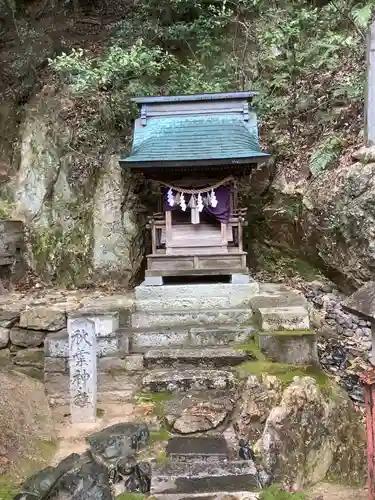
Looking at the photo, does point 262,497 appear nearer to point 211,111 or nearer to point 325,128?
point 211,111

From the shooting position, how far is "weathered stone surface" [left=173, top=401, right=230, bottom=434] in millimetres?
5109

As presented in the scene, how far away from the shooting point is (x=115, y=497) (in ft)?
13.9

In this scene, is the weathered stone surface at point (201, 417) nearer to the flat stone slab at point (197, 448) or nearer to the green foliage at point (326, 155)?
the flat stone slab at point (197, 448)

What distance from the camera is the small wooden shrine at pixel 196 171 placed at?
26.2 feet

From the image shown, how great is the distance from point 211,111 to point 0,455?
23.0 feet

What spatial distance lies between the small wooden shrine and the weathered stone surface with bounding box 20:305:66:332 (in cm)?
178

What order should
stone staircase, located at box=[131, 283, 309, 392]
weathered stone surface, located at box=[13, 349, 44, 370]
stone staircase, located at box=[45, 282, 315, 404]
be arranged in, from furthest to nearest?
weathered stone surface, located at box=[13, 349, 44, 370]
stone staircase, located at box=[45, 282, 315, 404]
stone staircase, located at box=[131, 283, 309, 392]

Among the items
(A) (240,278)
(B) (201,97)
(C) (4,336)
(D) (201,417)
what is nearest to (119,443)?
(D) (201,417)

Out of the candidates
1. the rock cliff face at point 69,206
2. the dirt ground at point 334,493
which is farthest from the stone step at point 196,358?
the rock cliff face at point 69,206

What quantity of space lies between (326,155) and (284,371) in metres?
5.24

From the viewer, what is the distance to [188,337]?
275 inches

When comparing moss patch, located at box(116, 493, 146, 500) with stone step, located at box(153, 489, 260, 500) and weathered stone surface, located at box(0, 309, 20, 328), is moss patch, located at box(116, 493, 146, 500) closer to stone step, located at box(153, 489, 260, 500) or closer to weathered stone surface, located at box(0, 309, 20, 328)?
stone step, located at box(153, 489, 260, 500)

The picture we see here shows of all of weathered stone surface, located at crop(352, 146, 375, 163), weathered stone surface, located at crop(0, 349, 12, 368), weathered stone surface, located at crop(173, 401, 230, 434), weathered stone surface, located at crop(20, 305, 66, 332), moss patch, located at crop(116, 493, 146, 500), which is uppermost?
weathered stone surface, located at crop(352, 146, 375, 163)

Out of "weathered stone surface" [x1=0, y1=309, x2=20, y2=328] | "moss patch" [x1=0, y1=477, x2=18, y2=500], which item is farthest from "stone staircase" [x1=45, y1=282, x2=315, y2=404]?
"moss patch" [x1=0, y1=477, x2=18, y2=500]
